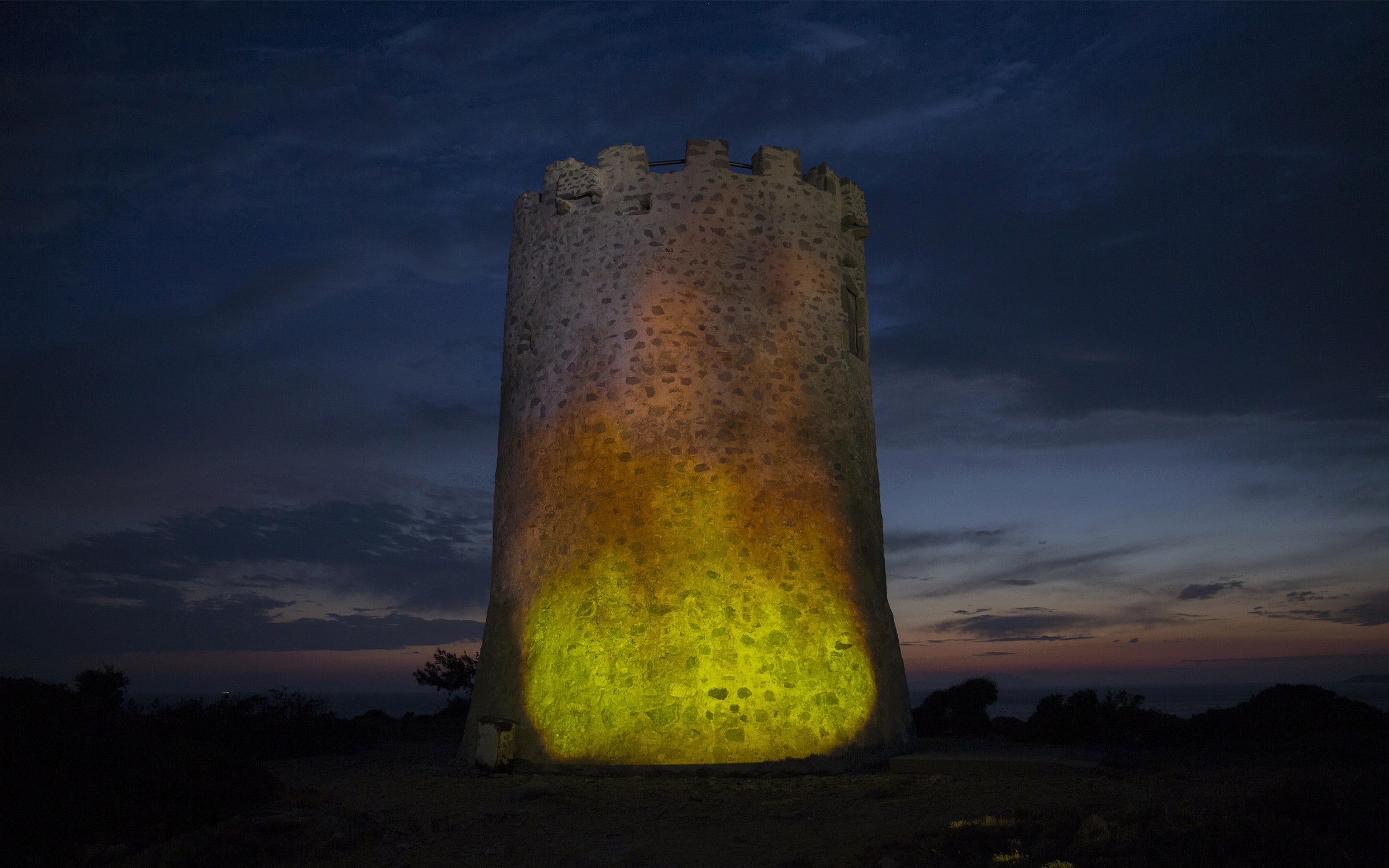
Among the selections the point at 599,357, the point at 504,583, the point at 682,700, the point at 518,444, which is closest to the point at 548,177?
the point at 599,357

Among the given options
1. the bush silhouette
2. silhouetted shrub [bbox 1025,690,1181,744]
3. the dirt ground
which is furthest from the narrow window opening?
the bush silhouette

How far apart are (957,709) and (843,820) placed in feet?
36.0

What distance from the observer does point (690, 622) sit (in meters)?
9.48

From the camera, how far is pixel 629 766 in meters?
8.97

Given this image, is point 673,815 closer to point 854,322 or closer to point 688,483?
point 688,483

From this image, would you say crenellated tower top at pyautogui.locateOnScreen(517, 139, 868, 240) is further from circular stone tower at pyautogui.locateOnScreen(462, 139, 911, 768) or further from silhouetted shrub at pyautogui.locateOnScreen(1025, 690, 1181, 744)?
silhouetted shrub at pyautogui.locateOnScreen(1025, 690, 1181, 744)

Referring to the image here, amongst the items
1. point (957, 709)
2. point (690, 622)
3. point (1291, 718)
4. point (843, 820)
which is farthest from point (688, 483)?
point (957, 709)

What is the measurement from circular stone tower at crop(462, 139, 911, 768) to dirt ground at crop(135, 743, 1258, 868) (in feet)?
2.44

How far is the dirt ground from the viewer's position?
18.9 feet

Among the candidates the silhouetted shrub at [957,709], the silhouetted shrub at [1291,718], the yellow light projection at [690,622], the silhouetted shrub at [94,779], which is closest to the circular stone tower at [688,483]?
the yellow light projection at [690,622]

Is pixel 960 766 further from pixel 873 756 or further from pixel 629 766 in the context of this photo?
pixel 629 766

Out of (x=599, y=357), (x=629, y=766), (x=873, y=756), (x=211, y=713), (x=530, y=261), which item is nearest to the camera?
(x=629, y=766)

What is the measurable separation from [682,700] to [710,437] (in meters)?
Result: 2.92

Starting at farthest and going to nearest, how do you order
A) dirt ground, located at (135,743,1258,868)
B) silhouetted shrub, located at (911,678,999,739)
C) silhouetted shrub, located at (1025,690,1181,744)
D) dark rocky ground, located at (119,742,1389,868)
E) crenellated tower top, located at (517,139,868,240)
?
silhouetted shrub, located at (911,678,999,739), silhouetted shrub, located at (1025,690,1181,744), crenellated tower top, located at (517,139,868,240), dirt ground, located at (135,743,1258,868), dark rocky ground, located at (119,742,1389,868)
